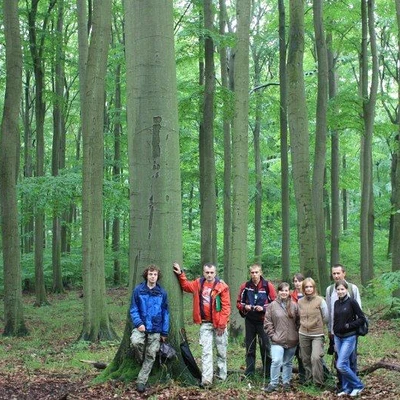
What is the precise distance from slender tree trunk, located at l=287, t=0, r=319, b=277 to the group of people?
3.26 m

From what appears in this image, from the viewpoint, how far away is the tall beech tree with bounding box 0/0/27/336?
13.0m

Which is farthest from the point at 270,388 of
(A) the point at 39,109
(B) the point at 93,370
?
(A) the point at 39,109

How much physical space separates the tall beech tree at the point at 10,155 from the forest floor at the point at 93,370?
1.46 meters

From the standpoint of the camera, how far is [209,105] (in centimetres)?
1534

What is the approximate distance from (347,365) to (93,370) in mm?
3904

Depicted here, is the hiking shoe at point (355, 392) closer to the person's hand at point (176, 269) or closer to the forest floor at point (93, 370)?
the forest floor at point (93, 370)

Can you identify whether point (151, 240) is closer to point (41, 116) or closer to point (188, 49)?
point (188, 49)

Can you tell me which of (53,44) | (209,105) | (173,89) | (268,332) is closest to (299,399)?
(268,332)

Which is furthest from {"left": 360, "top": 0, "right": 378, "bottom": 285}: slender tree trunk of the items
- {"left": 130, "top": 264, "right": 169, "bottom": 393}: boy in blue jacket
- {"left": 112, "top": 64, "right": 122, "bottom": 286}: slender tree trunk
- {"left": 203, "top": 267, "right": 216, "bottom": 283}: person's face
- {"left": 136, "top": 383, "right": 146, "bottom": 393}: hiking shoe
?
{"left": 136, "top": 383, "right": 146, "bottom": 393}: hiking shoe

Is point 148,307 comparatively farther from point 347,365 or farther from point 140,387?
point 347,365

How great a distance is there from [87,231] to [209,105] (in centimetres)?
542

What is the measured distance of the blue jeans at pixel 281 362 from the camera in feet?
23.2

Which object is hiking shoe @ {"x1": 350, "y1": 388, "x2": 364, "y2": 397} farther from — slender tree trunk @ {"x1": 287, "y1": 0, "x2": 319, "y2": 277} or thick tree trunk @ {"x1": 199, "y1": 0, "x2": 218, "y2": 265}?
thick tree trunk @ {"x1": 199, "y1": 0, "x2": 218, "y2": 265}

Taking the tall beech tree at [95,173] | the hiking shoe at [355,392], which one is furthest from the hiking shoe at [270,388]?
the tall beech tree at [95,173]
